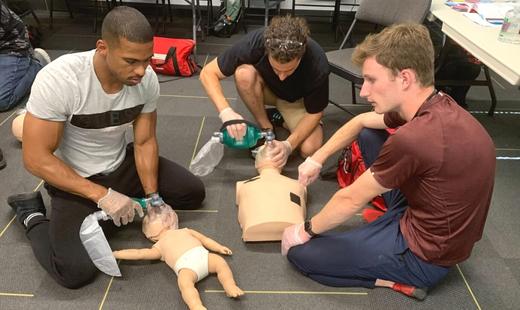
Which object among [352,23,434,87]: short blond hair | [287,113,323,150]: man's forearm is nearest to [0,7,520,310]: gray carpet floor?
[287,113,323,150]: man's forearm

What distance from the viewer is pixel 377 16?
264cm

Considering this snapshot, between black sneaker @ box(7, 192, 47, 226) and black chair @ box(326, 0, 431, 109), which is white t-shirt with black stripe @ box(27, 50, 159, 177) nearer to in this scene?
black sneaker @ box(7, 192, 47, 226)

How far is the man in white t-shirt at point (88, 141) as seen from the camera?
1.38 meters

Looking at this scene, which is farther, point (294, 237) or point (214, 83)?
point (214, 83)

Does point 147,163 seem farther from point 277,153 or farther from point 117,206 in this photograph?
point 277,153

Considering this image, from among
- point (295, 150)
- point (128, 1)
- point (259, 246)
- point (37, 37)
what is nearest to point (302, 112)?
point (295, 150)

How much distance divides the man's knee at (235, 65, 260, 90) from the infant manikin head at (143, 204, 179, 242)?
31.7 inches

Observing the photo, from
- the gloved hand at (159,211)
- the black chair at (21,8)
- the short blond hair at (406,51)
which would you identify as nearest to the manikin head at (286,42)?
the short blond hair at (406,51)

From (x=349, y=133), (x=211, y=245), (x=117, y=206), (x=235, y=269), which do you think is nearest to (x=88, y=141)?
(x=117, y=206)

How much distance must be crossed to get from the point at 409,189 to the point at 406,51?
44cm

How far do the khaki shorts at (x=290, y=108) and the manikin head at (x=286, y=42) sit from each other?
498mm

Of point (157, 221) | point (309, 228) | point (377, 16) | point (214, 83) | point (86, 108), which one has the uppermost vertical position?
point (377, 16)

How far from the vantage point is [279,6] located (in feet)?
13.8

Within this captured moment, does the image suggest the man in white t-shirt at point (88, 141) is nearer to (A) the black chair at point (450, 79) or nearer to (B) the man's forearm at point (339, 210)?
(B) the man's forearm at point (339, 210)
